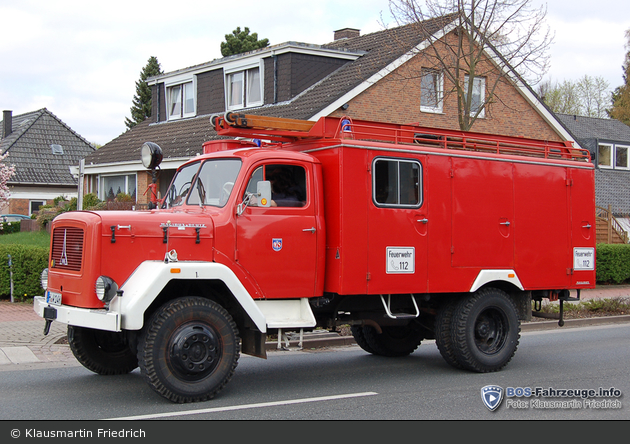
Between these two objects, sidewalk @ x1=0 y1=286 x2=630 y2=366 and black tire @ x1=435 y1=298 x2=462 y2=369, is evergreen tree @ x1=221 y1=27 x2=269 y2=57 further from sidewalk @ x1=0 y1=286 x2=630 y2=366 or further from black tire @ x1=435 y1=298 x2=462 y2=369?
black tire @ x1=435 y1=298 x2=462 y2=369

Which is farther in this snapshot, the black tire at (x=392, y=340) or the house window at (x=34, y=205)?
the house window at (x=34, y=205)

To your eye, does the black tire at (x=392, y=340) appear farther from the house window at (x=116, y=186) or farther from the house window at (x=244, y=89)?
the house window at (x=116, y=186)

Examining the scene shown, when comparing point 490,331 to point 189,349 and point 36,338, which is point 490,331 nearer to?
point 189,349

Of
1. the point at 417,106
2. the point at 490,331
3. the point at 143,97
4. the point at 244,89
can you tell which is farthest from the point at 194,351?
the point at 143,97

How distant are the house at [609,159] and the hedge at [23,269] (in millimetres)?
21641

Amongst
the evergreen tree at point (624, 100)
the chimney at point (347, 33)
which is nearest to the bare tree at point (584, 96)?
the evergreen tree at point (624, 100)

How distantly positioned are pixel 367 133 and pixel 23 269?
8933 millimetres

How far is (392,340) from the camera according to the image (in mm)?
9906

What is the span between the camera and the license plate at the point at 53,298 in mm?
7273

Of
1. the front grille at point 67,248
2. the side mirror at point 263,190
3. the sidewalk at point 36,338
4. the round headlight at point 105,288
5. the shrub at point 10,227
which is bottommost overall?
the sidewalk at point 36,338

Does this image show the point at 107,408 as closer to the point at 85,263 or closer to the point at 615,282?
the point at 85,263

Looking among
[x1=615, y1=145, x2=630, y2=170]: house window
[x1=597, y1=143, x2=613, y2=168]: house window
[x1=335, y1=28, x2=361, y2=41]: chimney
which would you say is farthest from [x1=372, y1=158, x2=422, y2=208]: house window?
[x1=615, y1=145, x2=630, y2=170]: house window

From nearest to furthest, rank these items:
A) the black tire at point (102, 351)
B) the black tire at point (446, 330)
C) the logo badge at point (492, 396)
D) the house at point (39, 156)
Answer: the logo badge at point (492, 396) < the black tire at point (102, 351) < the black tire at point (446, 330) < the house at point (39, 156)

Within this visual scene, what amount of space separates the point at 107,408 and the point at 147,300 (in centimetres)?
113
